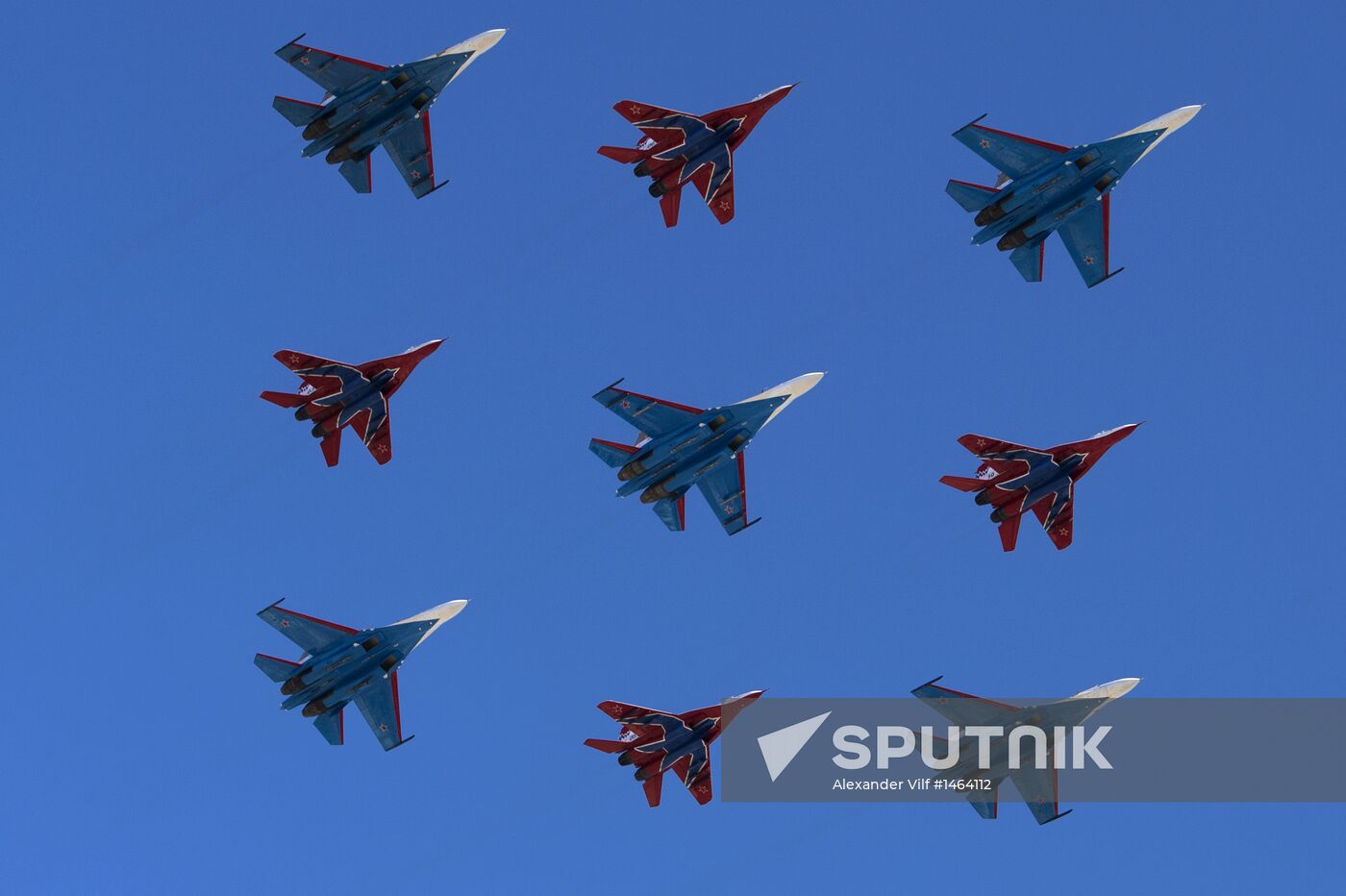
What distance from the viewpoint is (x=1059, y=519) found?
102 m

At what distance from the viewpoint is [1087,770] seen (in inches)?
3942

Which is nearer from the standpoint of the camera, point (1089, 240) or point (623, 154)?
point (623, 154)

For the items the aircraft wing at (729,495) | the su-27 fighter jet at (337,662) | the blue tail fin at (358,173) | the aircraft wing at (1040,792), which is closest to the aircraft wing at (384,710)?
the su-27 fighter jet at (337,662)

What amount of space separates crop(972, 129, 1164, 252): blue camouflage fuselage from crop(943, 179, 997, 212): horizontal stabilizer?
0.64 ft

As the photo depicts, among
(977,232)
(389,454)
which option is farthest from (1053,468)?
(389,454)

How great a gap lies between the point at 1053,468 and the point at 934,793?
15796 mm

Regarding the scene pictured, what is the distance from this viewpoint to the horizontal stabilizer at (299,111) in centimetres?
9575

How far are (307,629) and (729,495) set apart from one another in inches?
792

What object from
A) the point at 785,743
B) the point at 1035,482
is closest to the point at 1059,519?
the point at 1035,482

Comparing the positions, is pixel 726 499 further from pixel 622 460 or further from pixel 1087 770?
pixel 1087 770

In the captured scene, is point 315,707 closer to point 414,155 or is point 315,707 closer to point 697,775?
point 697,775

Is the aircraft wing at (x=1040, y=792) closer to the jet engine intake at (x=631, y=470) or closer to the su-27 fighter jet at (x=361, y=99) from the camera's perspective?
the jet engine intake at (x=631, y=470)

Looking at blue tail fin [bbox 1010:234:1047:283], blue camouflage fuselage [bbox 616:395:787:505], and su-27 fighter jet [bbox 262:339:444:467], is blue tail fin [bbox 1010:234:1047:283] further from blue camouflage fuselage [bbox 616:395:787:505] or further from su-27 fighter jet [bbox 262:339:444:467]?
su-27 fighter jet [bbox 262:339:444:467]

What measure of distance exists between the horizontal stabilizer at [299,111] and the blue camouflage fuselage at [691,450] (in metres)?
20.3
